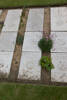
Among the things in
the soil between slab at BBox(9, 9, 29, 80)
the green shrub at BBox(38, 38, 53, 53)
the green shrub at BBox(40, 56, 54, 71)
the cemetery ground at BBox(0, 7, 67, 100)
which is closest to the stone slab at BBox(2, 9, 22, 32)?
the cemetery ground at BBox(0, 7, 67, 100)

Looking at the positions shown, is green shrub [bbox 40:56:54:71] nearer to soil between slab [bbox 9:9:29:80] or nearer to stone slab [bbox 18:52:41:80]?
stone slab [bbox 18:52:41:80]

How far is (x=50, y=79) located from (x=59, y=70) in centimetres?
30

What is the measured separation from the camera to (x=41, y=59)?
2.91 m

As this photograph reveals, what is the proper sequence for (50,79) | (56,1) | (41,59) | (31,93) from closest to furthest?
(31,93), (50,79), (41,59), (56,1)

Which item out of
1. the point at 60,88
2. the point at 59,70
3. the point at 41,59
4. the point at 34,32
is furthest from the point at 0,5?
the point at 60,88

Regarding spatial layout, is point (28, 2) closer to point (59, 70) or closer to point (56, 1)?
point (56, 1)

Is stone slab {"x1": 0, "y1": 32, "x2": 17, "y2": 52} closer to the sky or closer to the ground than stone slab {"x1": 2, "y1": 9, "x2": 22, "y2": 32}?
closer to the ground

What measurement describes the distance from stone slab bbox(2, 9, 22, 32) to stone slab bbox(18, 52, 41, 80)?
110 cm

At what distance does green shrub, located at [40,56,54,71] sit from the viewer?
9.21 ft

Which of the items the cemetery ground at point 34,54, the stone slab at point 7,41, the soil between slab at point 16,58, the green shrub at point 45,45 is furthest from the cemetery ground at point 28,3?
the green shrub at point 45,45

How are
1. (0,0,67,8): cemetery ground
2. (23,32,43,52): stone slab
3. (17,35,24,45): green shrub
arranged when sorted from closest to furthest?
(23,32,43,52): stone slab → (17,35,24,45): green shrub → (0,0,67,8): cemetery ground

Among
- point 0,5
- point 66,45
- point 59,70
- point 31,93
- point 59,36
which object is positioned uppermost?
point 0,5

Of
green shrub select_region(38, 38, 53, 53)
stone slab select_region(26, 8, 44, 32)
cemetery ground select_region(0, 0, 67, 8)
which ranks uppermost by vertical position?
cemetery ground select_region(0, 0, 67, 8)

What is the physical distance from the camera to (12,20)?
4.03 metres
